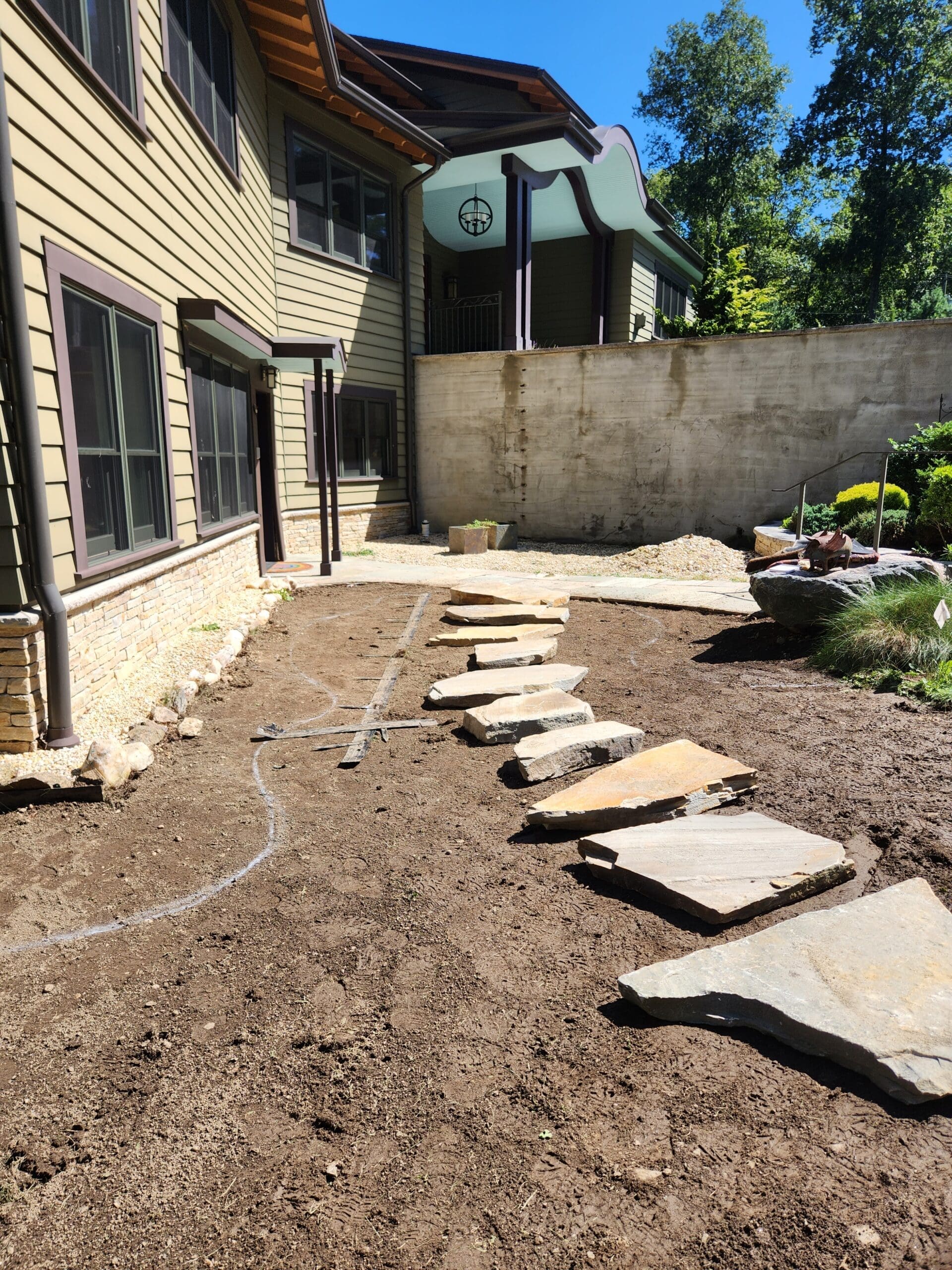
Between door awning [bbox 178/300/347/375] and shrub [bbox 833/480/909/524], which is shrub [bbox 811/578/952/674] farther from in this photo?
door awning [bbox 178/300/347/375]

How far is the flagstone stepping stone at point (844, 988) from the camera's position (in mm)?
1972

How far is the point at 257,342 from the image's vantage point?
28.4 feet

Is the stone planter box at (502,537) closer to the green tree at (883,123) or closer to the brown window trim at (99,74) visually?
the brown window trim at (99,74)

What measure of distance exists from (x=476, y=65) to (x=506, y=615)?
38.0 feet

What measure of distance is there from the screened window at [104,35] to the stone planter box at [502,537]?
759cm

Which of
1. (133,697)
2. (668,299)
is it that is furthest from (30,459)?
(668,299)

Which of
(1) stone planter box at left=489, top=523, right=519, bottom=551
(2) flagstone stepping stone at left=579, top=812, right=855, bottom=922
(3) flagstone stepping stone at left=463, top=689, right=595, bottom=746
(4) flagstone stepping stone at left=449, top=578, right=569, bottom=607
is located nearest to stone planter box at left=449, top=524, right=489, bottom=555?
(1) stone planter box at left=489, top=523, right=519, bottom=551

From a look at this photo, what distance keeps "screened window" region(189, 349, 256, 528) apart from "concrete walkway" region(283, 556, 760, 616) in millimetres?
1417

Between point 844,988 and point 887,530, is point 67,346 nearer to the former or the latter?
point 844,988

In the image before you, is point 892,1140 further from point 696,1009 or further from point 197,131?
point 197,131

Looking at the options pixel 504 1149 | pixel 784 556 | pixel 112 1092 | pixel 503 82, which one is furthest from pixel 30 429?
pixel 503 82

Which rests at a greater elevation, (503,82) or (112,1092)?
(503,82)

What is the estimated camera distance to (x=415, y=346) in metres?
14.1

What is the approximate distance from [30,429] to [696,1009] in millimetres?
3985
